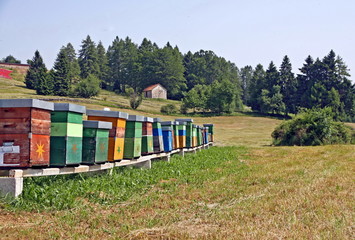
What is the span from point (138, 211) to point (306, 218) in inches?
112

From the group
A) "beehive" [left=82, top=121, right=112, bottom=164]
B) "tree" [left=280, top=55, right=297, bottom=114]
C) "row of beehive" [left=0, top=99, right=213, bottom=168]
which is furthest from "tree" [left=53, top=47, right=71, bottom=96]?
"beehive" [left=82, top=121, right=112, bottom=164]

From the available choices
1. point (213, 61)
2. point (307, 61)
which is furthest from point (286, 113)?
point (213, 61)

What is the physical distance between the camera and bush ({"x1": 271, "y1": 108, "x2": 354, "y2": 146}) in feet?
109

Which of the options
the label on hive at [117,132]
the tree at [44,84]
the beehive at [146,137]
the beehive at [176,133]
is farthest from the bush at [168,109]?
the label on hive at [117,132]

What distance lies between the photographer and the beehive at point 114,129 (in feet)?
33.6

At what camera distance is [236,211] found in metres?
6.65

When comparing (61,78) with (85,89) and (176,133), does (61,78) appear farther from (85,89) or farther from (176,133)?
(176,133)

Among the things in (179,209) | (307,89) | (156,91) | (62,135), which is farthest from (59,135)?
(156,91)

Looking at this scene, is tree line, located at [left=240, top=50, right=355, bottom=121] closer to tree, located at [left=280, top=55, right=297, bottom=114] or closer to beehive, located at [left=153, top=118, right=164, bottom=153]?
tree, located at [left=280, top=55, right=297, bottom=114]

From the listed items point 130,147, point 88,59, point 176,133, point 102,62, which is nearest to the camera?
point 130,147

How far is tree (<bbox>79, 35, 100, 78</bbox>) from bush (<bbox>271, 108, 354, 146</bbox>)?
121838 millimetres

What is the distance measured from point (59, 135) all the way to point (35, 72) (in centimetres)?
11263

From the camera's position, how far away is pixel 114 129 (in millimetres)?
10266

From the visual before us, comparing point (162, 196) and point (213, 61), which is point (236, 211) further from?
point (213, 61)
